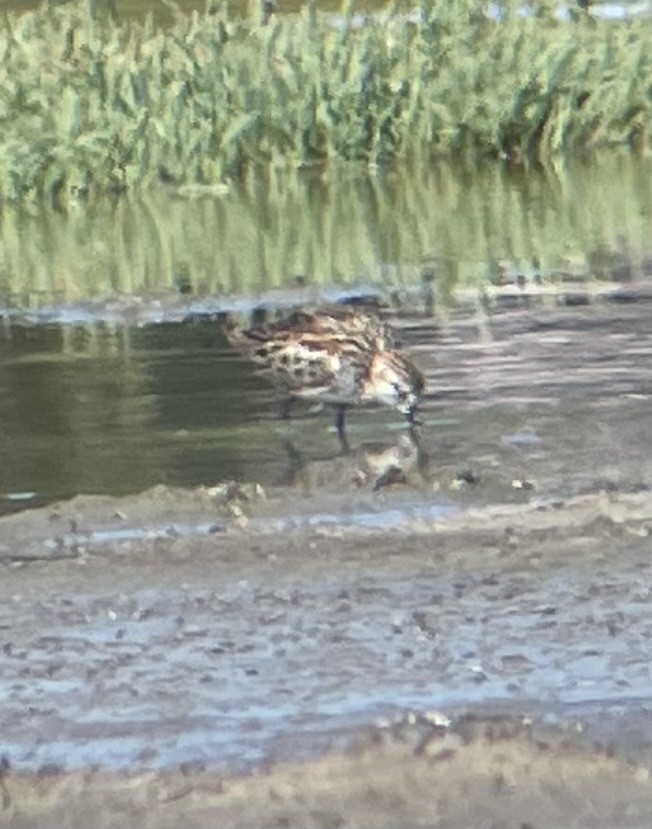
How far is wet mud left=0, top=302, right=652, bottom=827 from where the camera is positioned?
605 centimetres

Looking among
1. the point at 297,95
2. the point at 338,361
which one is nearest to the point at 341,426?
the point at 338,361

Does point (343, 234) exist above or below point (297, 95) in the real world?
below

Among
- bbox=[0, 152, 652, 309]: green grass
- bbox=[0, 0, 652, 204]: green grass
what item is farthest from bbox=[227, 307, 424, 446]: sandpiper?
bbox=[0, 0, 652, 204]: green grass

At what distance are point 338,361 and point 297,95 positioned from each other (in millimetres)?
10819

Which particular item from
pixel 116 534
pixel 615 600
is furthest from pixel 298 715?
pixel 116 534

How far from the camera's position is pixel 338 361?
10.7 meters

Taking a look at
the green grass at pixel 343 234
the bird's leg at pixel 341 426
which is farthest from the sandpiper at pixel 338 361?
the green grass at pixel 343 234

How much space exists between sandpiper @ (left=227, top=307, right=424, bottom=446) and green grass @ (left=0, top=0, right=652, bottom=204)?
9.47m

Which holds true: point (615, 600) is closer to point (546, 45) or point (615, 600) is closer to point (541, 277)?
point (541, 277)

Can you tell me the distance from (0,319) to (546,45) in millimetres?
8193

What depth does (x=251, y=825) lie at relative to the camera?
19.2 ft

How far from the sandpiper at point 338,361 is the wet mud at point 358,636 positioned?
0.16m

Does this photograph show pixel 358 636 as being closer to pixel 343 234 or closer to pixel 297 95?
pixel 343 234

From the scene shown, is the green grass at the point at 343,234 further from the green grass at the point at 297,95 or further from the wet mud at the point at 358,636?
the wet mud at the point at 358,636
